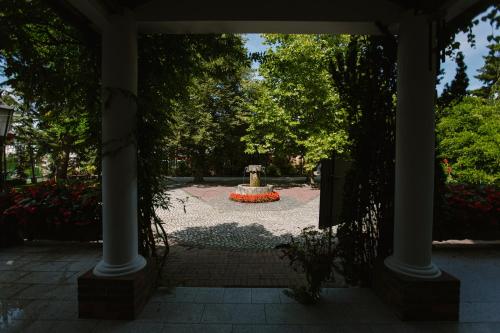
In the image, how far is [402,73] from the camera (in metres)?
→ 2.84

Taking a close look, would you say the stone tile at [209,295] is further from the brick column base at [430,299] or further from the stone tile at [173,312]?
the brick column base at [430,299]

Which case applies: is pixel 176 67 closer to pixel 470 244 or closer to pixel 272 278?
pixel 272 278

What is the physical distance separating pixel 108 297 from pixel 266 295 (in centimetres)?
170

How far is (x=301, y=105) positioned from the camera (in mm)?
16844

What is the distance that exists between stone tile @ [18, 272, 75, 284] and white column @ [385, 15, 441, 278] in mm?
4302

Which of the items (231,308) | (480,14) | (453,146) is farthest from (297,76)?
(231,308)

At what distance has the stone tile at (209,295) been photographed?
10.4ft

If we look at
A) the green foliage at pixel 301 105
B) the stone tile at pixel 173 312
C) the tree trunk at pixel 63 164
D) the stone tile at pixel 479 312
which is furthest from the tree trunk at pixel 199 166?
the stone tile at pixel 479 312

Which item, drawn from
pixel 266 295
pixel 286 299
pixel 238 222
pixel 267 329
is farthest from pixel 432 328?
pixel 238 222

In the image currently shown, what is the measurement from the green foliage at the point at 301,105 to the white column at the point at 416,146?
12.6 m

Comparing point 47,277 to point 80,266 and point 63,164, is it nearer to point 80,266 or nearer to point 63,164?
point 80,266

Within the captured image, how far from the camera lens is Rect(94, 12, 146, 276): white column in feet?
9.07

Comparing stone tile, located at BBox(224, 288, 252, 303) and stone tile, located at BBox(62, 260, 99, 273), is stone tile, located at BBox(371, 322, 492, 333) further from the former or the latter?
stone tile, located at BBox(62, 260, 99, 273)


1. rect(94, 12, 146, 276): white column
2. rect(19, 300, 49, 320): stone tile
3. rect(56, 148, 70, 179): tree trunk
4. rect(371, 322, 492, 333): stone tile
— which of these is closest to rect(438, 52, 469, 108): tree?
rect(371, 322, 492, 333): stone tile
